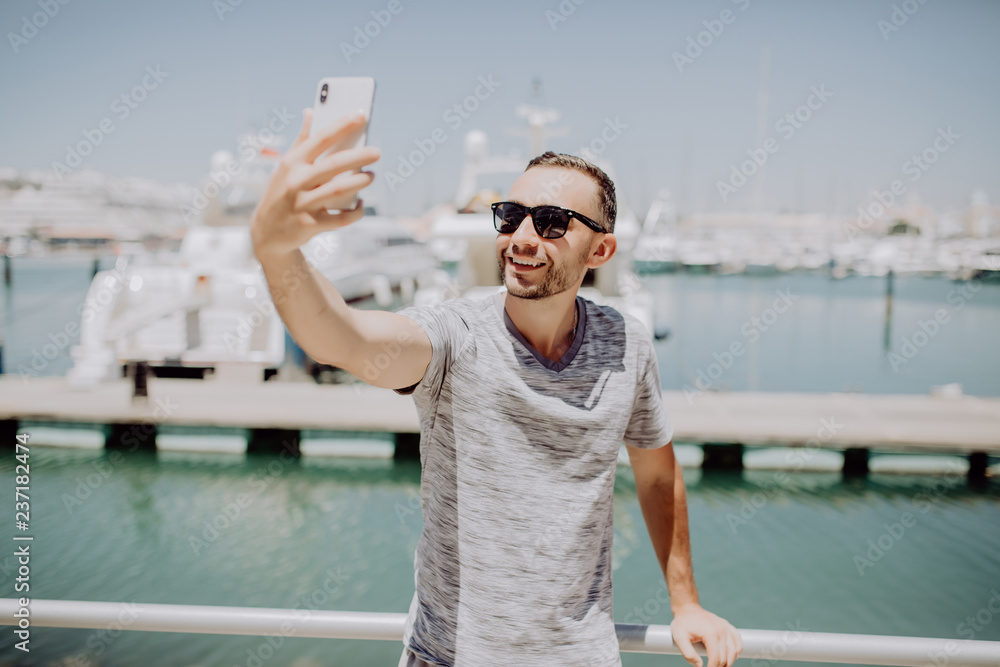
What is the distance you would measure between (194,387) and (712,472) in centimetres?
913

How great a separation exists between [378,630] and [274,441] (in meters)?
9.35

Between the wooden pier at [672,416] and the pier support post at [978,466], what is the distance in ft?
0.05

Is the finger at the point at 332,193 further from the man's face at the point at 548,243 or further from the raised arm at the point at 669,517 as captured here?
the raised arm at the point at 669,517

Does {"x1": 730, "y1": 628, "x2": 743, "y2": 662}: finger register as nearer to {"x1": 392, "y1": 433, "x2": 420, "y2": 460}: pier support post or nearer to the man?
the man

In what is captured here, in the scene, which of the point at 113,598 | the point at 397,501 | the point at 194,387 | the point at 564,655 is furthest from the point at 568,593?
the point at 194,387

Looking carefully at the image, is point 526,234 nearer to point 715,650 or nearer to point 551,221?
point 551,221

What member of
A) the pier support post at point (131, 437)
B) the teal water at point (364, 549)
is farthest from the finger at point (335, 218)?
the pier support post at point (131, 437)

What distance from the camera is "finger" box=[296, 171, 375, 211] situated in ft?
2.70

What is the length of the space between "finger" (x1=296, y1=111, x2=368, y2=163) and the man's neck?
0.59 m

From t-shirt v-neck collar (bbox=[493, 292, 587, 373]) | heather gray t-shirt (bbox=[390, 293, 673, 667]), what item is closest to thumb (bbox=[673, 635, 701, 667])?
heather gray t-shirt (bbox=[390, 293, 673, 667])

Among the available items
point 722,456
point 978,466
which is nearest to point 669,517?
point 722,456

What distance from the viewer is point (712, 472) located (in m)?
9.34

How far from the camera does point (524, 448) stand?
1.29 metres

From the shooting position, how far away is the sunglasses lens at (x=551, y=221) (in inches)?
53.9
